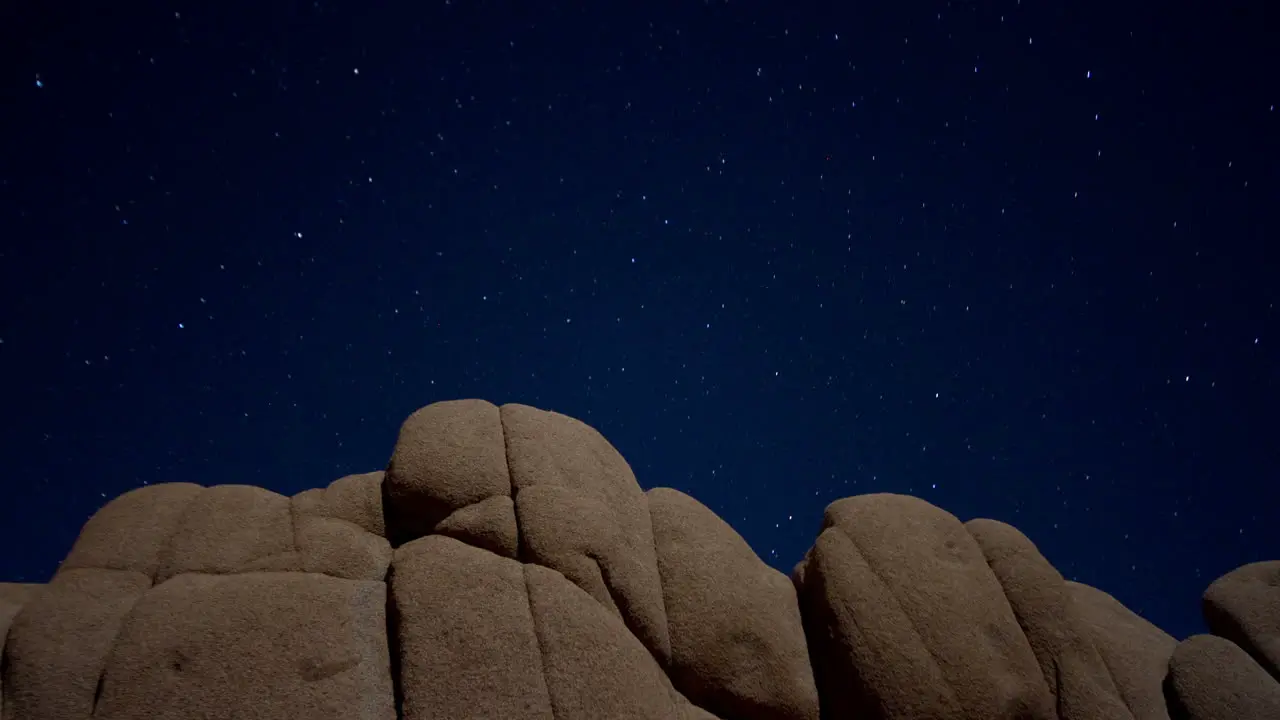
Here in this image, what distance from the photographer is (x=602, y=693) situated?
25.1 feet

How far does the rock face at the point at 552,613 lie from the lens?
293 inches

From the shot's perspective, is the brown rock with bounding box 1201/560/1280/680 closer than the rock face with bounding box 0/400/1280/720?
No

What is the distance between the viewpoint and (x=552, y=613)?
8.05 metres

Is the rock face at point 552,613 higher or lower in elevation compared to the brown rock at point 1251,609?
higher

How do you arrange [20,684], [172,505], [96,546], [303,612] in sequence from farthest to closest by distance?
[172,505] < [96,546] < [303,612] < [20,684]

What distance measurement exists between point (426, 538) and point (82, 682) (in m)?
3.23

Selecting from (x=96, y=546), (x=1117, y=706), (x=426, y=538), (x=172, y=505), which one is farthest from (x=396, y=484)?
(x=1117, y=706)

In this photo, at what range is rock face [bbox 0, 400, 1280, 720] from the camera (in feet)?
24.4

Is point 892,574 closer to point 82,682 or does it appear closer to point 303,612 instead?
point 303,612

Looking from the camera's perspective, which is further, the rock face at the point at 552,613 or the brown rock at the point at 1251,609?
the brown rock at the point at 1251,609

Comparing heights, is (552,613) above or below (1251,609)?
above

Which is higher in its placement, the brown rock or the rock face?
the rock face

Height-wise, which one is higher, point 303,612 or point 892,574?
point 303,612

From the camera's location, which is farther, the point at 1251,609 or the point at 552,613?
the point at 1251,609
